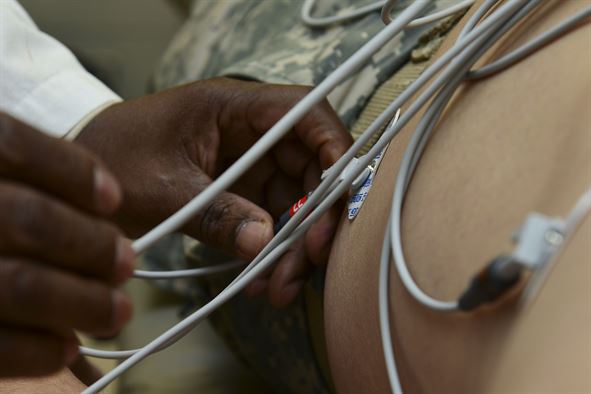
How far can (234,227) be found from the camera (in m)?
0.60

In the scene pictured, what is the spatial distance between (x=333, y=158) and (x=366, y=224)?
0.15m

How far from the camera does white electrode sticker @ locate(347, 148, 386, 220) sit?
49 centimetres

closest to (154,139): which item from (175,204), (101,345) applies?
(175,204)

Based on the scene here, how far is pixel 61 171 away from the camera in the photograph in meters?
0.29

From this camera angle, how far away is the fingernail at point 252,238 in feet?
1.90

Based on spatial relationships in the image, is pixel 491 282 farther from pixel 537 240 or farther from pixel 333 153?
pixel 333 153

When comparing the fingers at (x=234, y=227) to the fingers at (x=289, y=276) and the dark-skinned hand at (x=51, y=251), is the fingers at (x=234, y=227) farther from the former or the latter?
the dark-skinned hand at (x=51, y=251)

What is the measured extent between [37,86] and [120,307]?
59 centimetres

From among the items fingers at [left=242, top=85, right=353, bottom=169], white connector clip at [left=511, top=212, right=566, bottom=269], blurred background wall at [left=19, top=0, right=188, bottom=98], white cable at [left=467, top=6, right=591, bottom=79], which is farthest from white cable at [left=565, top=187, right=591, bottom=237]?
blurred background wall at [left=19, top=0, right=188, bottom=98]

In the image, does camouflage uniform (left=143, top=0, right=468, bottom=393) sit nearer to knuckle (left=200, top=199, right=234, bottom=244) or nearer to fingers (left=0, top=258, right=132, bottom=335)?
knuckle (left=200, top=199, right=234, bottom=244)

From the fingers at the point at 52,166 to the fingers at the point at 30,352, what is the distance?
6 cm

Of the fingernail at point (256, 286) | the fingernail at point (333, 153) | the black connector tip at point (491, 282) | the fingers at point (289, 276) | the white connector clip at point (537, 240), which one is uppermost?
the white connector clip at point (537, 240)

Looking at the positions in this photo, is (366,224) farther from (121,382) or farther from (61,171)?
(121,382)

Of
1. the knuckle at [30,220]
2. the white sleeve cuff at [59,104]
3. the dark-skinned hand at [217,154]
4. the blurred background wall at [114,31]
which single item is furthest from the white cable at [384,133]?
the blurred background wall at [114,31]
